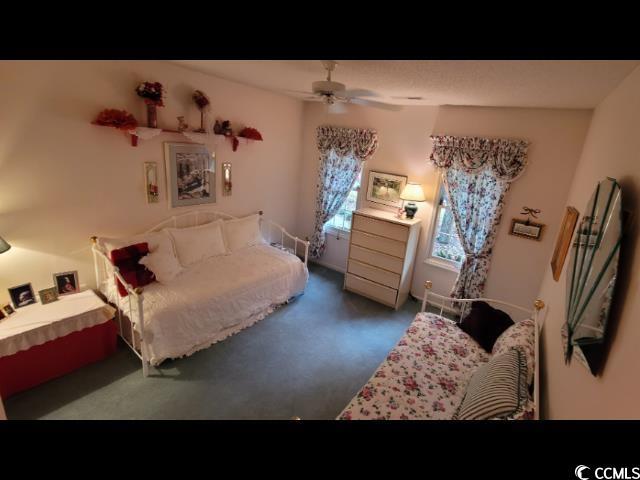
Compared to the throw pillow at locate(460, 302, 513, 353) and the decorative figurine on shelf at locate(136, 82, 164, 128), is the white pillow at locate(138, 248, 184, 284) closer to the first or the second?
the decorative figurine on shelf at locate(136, 82, 164, 128)

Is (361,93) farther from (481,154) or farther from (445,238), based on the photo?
(445,238)

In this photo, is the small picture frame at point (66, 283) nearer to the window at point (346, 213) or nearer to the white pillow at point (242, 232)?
the white pillow at point (242, 232)

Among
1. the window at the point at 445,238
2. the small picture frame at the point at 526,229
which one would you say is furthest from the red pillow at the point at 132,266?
the small picture frame at the point at 526,229

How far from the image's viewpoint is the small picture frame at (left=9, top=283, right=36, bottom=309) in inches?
92.4

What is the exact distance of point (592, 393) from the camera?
1.01m

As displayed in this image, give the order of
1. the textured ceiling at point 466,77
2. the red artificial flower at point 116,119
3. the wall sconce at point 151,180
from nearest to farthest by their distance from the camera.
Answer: the textured ceiling at point 466,77 → the red artificial flower at point 116,119 → the wall sconce at point 151,180

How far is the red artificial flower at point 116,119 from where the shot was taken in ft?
8.32

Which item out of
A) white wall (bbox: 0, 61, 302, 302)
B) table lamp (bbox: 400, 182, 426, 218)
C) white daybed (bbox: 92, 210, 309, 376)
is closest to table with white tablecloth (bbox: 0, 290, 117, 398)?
white daybed (bbox: 92, 210, 309, 376)

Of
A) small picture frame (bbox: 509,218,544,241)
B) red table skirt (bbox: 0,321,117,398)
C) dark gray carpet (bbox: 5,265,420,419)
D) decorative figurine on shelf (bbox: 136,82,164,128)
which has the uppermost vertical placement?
decorative figurine on shelf (bbox: 136,82,164,128)

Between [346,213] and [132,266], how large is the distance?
288cm

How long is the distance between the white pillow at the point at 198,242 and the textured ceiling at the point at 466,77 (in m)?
1.65

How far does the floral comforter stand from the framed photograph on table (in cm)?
186
